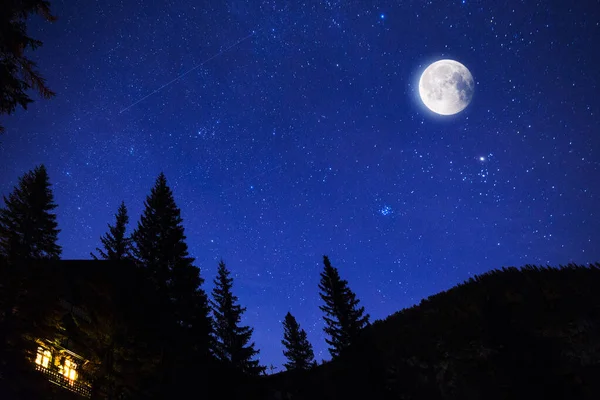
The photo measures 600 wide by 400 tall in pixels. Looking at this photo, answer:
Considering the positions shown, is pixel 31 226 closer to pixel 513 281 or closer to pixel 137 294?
pixel 137 294

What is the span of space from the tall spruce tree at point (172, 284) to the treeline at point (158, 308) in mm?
47

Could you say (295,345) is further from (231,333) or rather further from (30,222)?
(30,222)

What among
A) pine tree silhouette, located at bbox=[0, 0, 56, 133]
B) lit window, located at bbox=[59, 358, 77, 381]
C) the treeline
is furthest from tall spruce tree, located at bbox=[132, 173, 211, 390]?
pine tree silhouette, located at bbox=[0, 0, 56, 133]

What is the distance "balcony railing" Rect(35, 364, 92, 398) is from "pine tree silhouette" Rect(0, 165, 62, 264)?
7.60 meters

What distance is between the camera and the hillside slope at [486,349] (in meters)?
15.4

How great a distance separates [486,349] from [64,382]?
Result: 73.4ft

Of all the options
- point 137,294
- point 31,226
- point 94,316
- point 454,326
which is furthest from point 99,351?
point 454,326

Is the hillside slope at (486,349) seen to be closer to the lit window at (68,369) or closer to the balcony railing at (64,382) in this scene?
the balcony railing at (64,382)

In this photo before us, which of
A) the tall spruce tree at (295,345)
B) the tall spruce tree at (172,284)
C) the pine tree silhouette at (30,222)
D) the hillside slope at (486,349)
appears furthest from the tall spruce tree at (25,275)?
the tall spruce tree at (295,345)

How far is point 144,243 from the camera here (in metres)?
21.7

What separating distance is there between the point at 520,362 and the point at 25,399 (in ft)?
69.8

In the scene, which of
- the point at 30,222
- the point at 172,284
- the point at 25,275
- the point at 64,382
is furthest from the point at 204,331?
the point at 30,222

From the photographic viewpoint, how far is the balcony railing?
17959 millimetres

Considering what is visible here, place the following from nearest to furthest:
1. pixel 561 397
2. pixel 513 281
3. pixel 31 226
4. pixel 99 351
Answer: pixel 561 397 → pixel 99 351 → pixel 513 281 → pixel 31 226
